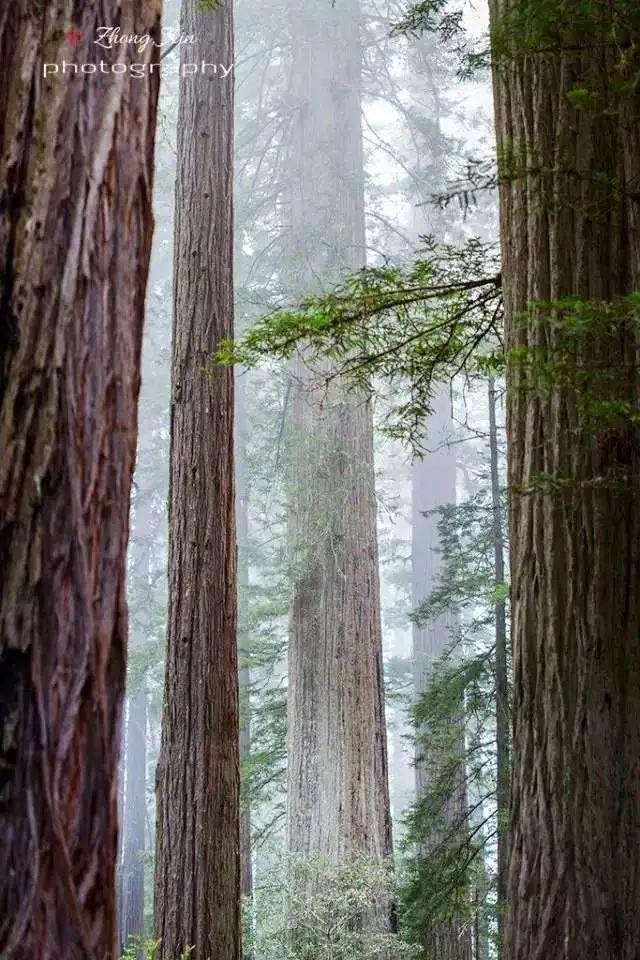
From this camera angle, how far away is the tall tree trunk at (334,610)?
30.4 feet

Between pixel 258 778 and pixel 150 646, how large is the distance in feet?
24.5

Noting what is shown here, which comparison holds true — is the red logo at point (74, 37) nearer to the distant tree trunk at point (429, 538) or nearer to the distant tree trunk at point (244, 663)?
the distant tree trunk at point (244, 663)

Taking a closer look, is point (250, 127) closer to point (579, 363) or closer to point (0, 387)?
point (579, 363)

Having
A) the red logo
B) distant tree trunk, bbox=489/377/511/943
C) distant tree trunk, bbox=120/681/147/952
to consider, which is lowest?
distant tree trunk, bbox=120/681/147/952

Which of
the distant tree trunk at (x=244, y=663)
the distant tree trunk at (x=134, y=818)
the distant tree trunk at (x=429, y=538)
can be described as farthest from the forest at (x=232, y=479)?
the distant tree trunk at (x=134, y=818)

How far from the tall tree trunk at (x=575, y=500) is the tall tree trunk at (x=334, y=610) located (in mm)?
4500

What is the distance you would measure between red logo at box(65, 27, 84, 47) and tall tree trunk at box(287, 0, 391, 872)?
6.29 meters

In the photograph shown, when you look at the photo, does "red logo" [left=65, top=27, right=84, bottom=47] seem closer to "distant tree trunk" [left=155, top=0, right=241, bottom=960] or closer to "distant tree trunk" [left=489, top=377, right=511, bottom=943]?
"distant tree trunk" [left=155, top=0, right=241, bottom=960]

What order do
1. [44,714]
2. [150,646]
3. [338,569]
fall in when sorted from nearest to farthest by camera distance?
1. [44,714]
2. [338,569]
3. [150,646]

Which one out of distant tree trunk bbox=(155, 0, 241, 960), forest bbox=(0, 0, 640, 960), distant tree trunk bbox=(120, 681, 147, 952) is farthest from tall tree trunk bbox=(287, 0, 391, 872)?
distant tree trunk bbox=(120, 681, 147, 952)

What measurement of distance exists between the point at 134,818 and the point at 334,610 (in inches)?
712

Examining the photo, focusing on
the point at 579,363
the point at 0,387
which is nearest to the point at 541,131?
the point at 579,363

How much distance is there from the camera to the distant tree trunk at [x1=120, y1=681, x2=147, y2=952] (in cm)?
2109

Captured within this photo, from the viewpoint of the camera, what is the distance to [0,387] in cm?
189
